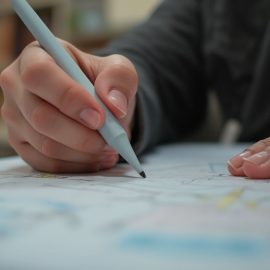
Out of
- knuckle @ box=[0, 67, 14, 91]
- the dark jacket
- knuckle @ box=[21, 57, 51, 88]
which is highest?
knuckle @ box=[21, 57, 51, 88]

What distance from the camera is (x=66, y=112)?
0.32 m

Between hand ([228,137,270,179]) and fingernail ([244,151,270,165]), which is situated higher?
fingernail ([244,151,270,165])

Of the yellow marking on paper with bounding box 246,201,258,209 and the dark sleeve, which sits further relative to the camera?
the dark sleeve

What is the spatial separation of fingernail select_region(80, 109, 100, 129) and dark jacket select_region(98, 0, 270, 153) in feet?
1.08

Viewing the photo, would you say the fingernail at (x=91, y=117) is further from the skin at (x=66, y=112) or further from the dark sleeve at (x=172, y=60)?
the dark sleeve at (x=172, y=60)

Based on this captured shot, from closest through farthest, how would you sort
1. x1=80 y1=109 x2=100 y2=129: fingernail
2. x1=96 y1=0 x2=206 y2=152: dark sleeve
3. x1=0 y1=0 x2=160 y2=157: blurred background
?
x1=80 y1=109 x2=100 y2=129: fingernail, x1=96 y1=0 x2=206 y2=152: dark sleeve, x1=0 y1=0 x2=160 y2=157: blurred background

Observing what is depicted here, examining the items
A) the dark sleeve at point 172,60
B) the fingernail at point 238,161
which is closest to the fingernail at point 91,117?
the fingernail at point 238,161

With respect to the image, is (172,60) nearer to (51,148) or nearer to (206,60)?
(206,60)

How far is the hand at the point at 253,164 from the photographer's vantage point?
0.30 metres

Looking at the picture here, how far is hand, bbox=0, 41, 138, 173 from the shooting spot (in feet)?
1.01

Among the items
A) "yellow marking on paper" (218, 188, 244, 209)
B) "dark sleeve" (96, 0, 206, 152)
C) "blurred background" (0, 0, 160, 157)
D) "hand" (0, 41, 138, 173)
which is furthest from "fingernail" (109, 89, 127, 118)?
"blurred background" (0, 0, 160, 157)

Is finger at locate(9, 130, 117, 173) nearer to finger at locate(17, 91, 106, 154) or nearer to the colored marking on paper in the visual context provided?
finger at locate(17, 91, 106, 154)

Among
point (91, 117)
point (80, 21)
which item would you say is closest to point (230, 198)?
point (91, 117)

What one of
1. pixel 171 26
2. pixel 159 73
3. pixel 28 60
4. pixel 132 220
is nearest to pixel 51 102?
pixel 28 60
